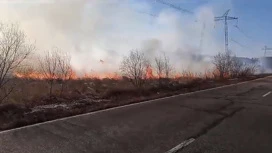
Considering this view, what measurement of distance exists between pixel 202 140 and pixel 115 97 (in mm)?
8300

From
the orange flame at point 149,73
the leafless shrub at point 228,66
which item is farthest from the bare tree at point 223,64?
the orange flame at point 149,73

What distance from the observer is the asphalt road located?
7.00m

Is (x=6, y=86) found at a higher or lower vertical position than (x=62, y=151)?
higher

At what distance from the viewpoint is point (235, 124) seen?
9.91 m

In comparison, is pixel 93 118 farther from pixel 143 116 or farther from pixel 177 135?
pixel 177 135

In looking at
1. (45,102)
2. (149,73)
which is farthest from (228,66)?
(45,102)

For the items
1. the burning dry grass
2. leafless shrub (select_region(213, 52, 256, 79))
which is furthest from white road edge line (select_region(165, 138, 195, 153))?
leafless shrub (select_region(213, 52, 256, 79))

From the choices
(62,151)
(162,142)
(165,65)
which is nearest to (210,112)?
(162,142)

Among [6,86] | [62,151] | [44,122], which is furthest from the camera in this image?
[6,86]

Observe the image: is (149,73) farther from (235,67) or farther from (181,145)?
(235,67)

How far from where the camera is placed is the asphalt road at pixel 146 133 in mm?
7000

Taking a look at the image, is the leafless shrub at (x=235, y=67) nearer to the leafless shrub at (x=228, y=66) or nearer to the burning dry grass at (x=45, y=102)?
the leafless shrub at (x=228, y=66)

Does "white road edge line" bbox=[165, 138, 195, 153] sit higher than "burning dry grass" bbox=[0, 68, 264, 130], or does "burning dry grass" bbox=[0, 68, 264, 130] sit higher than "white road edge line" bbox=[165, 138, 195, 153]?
"burning dry grass" bbox=[0, 68, 264, 130]

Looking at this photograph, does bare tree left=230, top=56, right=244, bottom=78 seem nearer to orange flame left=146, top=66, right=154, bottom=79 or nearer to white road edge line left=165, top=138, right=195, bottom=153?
orange flame left=146, top=66, right=154, bottom=79
